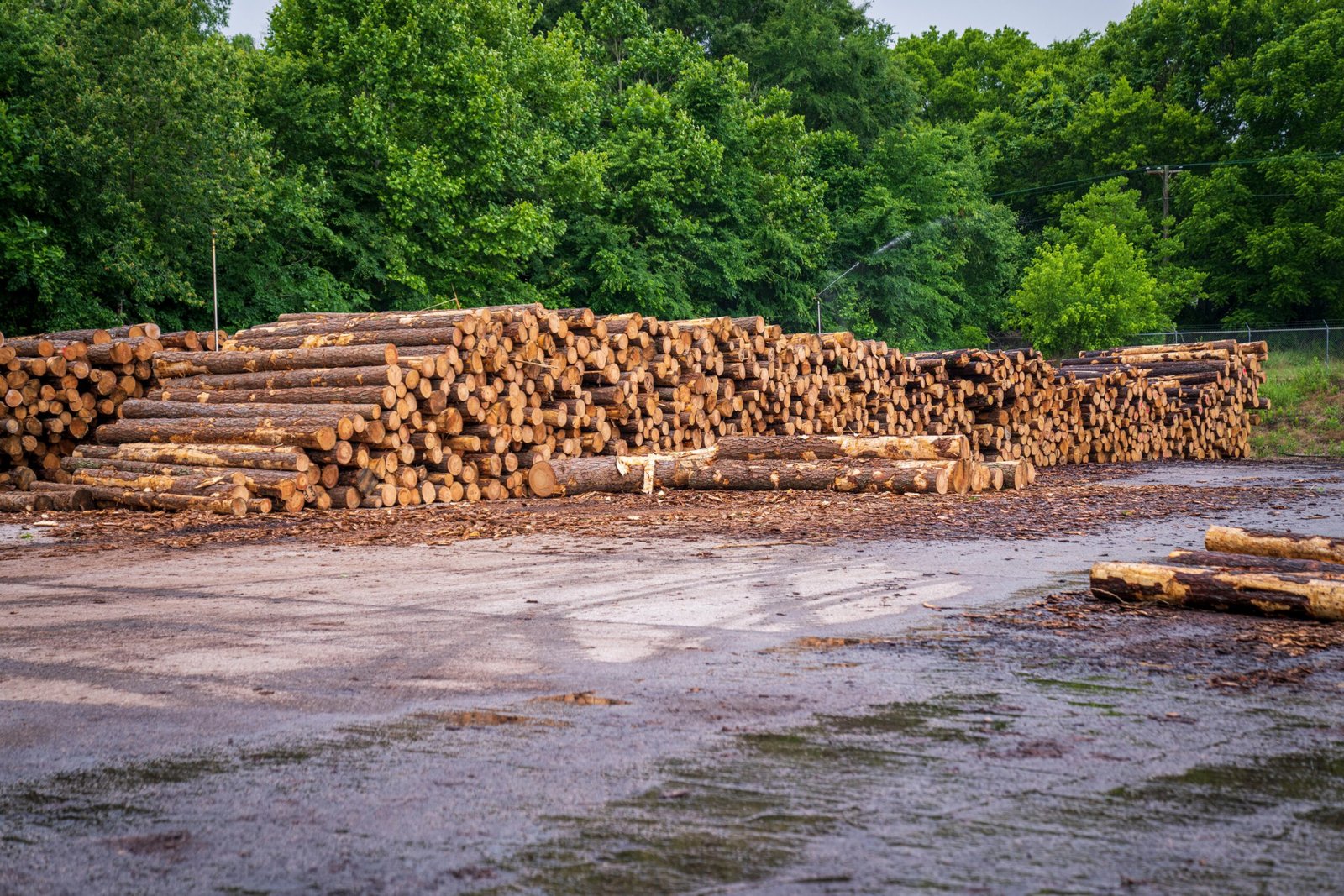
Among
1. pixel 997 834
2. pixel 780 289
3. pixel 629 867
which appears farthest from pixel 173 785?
pixel 780 289

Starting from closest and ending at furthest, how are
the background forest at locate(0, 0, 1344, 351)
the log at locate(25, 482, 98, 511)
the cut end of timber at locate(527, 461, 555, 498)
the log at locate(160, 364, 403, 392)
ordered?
the log at locate(25, 482, 98, 511)
the log at locate(160, 364, 403, 392)
the cut end of timber at locate(527, 461, 555, 498)
the background forest at locate(0, 0, 1344, 351)

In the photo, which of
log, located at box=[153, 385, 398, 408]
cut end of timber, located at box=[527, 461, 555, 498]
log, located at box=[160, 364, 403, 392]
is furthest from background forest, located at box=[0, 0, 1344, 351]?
cut end of timber, located at box=[527, 461, 555, 498]

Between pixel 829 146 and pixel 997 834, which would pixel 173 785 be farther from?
pixel 829 146

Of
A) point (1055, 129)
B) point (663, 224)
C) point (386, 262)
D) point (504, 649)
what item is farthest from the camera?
point (1055, 129)

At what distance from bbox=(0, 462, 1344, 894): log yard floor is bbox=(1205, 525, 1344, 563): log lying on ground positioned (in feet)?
3.42

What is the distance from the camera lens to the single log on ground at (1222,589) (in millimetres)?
5777

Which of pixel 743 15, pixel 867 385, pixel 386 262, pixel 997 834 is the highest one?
pixel 743 15

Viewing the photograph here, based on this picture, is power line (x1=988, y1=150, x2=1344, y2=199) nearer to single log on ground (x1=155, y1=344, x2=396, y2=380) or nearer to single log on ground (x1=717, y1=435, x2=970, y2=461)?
single log on ground (x1=717, y1=435, x2=970, y2=461)

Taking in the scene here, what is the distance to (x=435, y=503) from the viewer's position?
13.6 metres

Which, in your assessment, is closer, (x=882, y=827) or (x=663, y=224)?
(x=882, y=827)

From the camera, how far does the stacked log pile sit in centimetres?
1491

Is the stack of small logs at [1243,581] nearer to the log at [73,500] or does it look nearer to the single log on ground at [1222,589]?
the single log on ground at [1222,589]

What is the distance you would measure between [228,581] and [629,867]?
556 centimetres

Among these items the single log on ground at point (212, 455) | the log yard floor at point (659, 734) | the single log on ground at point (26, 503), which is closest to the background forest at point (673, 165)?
the single log on ground at point (212, 455)
